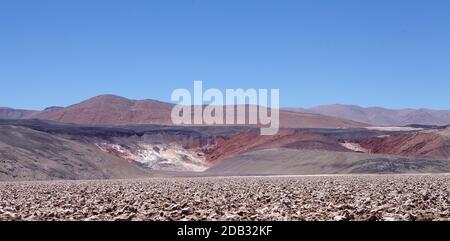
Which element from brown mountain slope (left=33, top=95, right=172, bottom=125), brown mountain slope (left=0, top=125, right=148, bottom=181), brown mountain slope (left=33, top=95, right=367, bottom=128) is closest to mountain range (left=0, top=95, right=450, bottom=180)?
brown mountain slope (left=0, top=125, right=148, bottom=181)

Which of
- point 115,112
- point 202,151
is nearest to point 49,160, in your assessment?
point 202,151

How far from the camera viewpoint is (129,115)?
177000mm

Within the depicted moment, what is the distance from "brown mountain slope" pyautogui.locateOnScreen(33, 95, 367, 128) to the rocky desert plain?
5768 cm

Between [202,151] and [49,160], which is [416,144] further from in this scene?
[49,160]

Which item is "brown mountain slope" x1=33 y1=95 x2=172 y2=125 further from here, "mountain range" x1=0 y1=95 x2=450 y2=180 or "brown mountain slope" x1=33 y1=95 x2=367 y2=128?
"mountain range" x1=0 y1=95 x2=450 y2=180

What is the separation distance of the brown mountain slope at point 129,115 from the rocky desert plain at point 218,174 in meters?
57.7

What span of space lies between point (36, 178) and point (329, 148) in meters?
52.0

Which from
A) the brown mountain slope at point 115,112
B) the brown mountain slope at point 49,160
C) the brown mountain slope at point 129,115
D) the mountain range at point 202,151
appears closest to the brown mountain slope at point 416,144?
the mountain range at point 202,151

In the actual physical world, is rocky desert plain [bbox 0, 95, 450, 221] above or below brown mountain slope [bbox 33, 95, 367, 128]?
below

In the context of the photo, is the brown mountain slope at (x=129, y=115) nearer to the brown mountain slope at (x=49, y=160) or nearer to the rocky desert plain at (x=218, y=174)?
the rocky desert plain at (x=218, y=174)

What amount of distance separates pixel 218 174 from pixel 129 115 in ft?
352

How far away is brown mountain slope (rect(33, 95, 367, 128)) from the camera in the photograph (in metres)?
172
